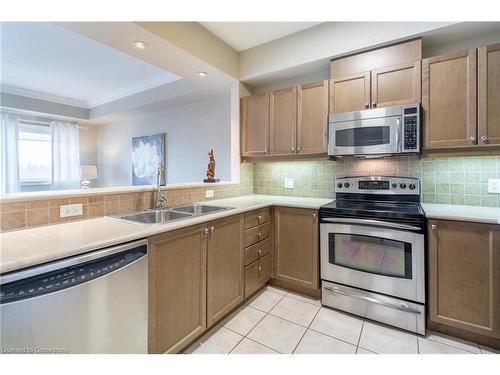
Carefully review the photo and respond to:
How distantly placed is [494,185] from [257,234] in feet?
6.67

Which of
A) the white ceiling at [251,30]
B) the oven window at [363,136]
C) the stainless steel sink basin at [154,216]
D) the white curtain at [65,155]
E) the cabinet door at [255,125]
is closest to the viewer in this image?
the stainless steel sink basin at [154,216]

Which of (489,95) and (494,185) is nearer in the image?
(489,95)

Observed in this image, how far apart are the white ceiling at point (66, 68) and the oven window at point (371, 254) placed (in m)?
3.21

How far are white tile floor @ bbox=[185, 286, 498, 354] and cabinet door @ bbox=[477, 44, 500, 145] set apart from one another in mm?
1524

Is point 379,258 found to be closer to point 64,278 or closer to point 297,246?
point 297,246

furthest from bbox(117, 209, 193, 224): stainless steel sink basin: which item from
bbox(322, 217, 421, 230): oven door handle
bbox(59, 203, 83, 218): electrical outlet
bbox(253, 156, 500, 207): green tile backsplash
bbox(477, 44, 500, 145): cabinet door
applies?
bbox(477, 44, 500, 145): cabinet door

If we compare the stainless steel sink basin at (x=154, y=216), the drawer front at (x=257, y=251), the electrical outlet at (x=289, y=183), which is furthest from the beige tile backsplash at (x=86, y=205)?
the electrical outlet at (x=289, y=183)

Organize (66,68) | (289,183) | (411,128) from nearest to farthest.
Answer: (411,128) < (289,183) < (66,68)

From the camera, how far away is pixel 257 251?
2.27 metres

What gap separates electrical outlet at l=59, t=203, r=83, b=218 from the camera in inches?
59.1

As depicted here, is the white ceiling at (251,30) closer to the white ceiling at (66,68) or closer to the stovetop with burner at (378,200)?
the white ceiling at (66,68)

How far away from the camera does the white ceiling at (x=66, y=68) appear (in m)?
2.59

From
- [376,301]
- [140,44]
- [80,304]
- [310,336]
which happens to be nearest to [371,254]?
[376,301]
